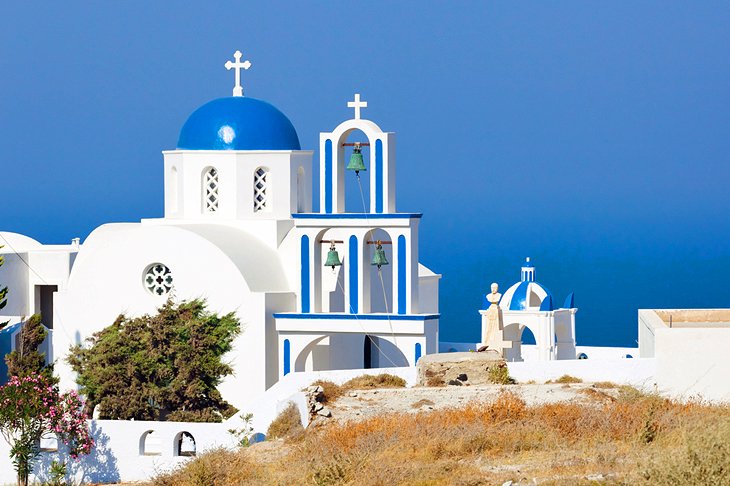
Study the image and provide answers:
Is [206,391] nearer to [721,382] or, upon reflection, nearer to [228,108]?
[228,108]

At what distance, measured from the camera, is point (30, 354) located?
29594mm

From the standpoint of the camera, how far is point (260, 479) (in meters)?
18.7

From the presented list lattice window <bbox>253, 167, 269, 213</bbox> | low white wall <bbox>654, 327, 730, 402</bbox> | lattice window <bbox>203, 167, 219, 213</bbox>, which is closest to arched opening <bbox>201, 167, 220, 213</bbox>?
lattice window <bbox>203, 167, 219, 213</bbox>

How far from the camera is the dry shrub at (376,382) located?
23781 millimetres

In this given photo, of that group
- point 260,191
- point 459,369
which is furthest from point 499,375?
point 260,191

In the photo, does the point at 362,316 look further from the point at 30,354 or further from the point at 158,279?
the point at 30,354

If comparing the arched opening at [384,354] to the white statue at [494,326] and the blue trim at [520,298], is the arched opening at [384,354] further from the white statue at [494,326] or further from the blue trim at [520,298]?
the blue trim at [520,298]

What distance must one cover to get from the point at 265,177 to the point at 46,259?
481 cm

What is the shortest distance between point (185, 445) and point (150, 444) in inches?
26.7

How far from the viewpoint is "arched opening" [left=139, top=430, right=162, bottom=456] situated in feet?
85.8

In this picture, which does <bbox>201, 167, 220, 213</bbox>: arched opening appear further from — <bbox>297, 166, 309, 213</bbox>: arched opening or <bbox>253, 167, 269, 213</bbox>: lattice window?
<bbox>297, 166, 309, 213</bbox>: arched opening

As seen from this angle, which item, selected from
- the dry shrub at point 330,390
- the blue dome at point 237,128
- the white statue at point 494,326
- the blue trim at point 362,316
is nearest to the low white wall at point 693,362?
the white statue at point 494,326

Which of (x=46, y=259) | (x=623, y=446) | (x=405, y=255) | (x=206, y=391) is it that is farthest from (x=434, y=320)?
(x=623, y=446)

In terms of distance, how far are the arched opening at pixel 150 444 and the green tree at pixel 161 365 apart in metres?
0.47
